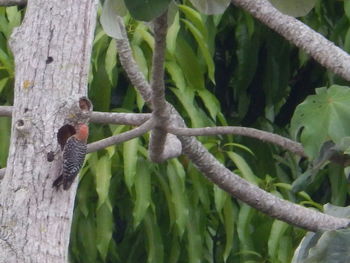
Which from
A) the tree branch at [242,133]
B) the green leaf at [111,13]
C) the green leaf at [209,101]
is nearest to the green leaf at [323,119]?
the tree branch at [242,133]

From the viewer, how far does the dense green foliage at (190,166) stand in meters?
2.55

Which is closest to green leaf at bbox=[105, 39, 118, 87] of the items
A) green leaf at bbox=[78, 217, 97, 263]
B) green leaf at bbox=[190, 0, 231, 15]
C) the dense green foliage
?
the dense green foliage

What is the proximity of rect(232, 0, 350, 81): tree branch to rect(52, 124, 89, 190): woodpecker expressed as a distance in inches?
17.6

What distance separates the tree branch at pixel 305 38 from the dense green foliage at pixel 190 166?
465 mm

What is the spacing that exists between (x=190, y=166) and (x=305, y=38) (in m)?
0.78

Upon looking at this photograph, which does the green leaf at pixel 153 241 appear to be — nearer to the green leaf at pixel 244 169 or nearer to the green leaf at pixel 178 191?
the green leaf at pixel 178 191

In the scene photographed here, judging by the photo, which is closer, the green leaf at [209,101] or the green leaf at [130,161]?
the green leaf at [130,161]

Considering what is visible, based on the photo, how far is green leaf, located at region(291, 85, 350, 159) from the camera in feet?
6.47

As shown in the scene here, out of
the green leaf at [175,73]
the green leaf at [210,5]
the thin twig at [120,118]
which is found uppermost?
the green leaf at [175,73]

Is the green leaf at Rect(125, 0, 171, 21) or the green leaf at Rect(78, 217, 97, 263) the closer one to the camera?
the green leaf at Rect(125, 0, 171, 21)

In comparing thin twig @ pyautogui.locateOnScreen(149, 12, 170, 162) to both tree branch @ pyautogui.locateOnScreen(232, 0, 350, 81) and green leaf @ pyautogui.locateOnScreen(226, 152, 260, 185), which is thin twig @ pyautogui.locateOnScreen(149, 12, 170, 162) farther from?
green leaf @ pyautogui.locateOnScreen(226, 152, 260, 185)

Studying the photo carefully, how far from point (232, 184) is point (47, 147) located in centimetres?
46

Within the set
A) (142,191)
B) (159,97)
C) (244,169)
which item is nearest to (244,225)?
(244,169)

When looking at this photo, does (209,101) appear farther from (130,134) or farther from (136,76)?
(130,134)
